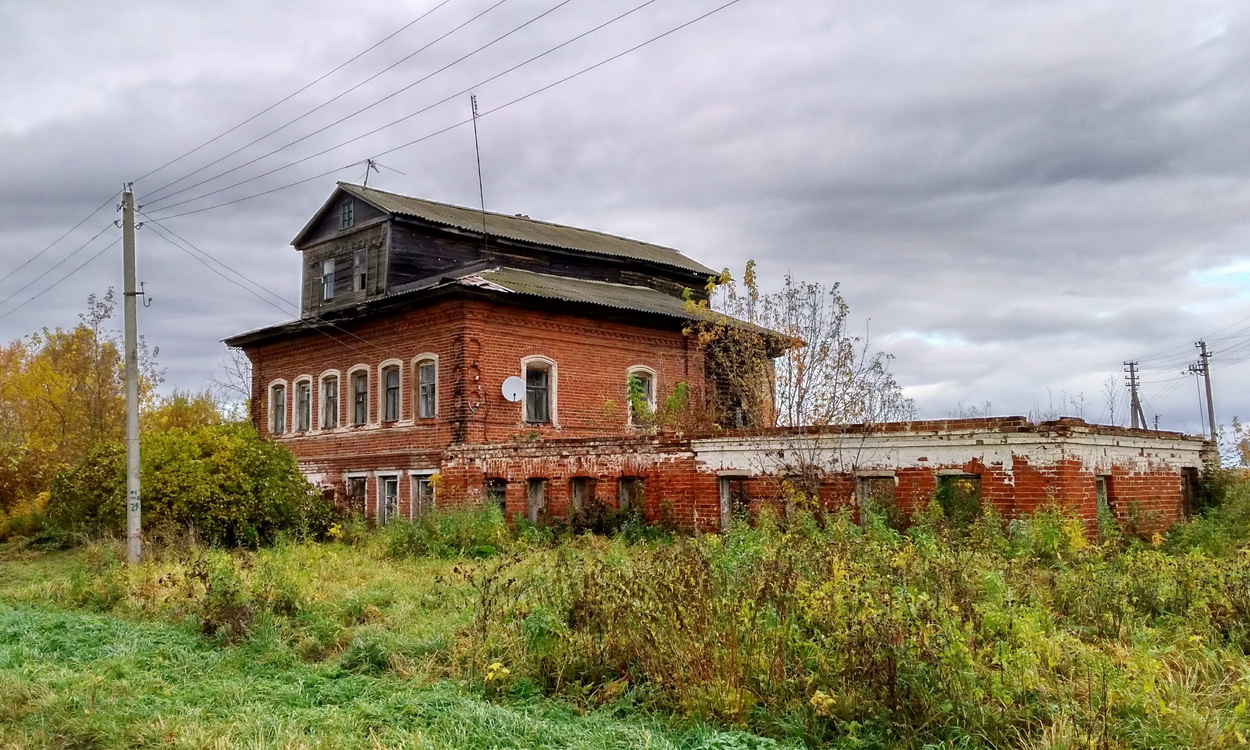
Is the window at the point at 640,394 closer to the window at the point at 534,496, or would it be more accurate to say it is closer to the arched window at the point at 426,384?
the window at the point at 534,496

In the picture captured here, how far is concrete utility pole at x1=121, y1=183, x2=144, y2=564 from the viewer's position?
16.2 meters

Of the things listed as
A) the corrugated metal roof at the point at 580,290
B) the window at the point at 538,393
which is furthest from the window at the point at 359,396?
the window at the point at 538,393

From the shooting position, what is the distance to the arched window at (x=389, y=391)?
25.7 metres

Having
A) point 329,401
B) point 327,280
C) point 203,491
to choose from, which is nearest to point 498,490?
point 203,491

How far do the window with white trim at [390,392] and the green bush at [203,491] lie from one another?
15.4 ft

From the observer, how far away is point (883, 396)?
17891 millimetres

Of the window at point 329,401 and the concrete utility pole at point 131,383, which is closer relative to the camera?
the concrete utility pole at point 131,383

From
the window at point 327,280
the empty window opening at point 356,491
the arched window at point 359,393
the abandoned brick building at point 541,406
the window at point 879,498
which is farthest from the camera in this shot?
the window at point 327,280

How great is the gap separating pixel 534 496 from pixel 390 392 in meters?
7.76

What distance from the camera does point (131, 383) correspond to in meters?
16.6

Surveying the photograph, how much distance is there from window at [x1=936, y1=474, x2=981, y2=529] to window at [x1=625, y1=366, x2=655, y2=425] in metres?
10.3

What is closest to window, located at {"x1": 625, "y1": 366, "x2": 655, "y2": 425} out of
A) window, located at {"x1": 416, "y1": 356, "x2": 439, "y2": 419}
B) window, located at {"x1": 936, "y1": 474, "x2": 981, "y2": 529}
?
window, located at {"x1": 416, "y1": 356, "x2": 439, "y2": 419}

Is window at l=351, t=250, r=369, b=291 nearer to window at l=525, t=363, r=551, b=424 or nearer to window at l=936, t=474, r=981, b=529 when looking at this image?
window at l=525, t=363, r=551, b=424

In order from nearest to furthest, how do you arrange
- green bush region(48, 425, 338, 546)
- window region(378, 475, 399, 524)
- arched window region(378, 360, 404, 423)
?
green bush region(48, 425, 338, 546) → window region(378, 475, 399, 524) → arched window region(378, 360, 404, 423)
